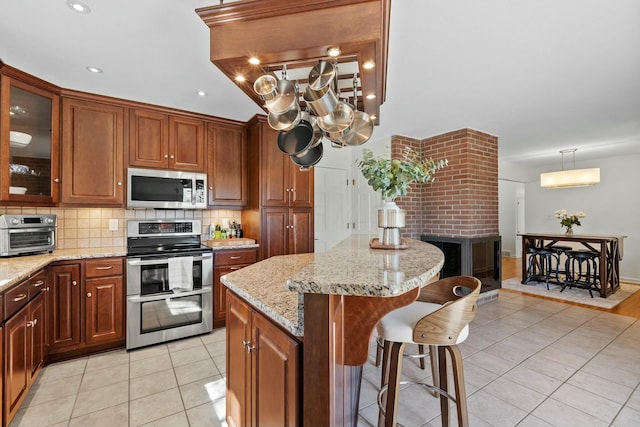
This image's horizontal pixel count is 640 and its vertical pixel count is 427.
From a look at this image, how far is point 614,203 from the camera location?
18.4 ft

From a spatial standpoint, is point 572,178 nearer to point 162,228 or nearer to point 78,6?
point 162,228

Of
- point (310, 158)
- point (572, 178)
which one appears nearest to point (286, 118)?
point (310, 158)

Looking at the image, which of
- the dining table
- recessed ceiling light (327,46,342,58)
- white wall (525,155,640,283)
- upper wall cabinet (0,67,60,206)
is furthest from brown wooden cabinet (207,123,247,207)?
white wall (525,155,640,283)

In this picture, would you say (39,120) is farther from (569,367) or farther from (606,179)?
(606,179)

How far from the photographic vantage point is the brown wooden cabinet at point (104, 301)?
2.50m

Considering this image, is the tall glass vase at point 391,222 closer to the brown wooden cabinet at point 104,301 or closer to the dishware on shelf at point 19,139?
the brown wooden cabinet at point 104,301

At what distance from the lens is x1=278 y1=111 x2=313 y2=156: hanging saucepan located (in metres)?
1.69

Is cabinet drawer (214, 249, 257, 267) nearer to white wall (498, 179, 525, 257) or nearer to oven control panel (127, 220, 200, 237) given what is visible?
Answer: oven control panel (127, 220, 200, 237)

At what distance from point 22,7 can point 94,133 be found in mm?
1277

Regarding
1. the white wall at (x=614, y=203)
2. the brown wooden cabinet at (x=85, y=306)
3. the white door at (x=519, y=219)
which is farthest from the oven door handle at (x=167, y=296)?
the white door at (x=519, y=219)

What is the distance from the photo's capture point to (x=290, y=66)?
4.91ft

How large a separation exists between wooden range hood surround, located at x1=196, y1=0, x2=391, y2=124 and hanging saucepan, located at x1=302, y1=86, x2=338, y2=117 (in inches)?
6.2

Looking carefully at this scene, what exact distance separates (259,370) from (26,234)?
96.5 inches

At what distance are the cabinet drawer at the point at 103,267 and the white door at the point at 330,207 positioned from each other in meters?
2.40
